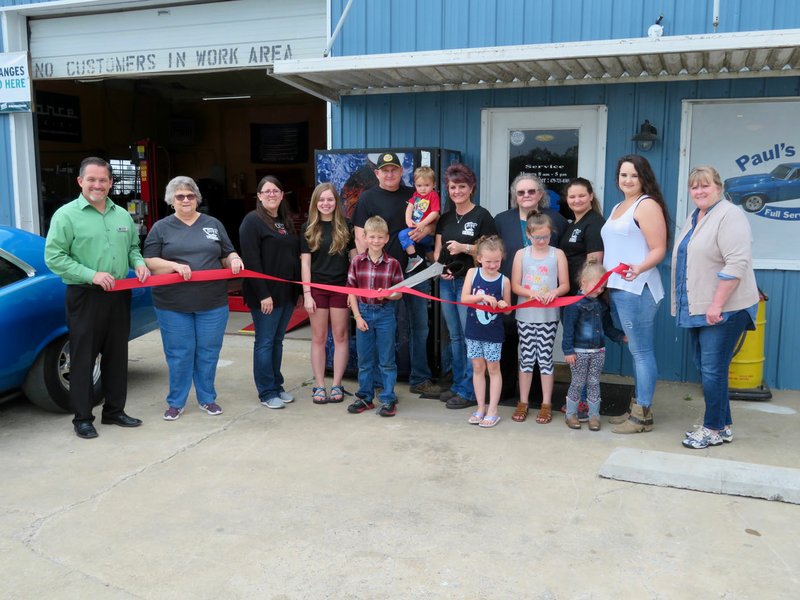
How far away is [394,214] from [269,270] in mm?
1071

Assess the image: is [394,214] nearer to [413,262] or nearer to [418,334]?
[413,262]

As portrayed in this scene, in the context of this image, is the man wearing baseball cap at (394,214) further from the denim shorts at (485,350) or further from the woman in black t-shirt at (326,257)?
the denim shorts at (485,350)

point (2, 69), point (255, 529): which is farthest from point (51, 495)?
point (2, 69)

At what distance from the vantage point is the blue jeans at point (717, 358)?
4742 millimetres

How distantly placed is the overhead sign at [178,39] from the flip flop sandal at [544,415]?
173 inches

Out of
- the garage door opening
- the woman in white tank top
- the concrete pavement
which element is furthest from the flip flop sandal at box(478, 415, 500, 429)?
the garage door opening

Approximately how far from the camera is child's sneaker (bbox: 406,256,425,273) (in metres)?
5.95

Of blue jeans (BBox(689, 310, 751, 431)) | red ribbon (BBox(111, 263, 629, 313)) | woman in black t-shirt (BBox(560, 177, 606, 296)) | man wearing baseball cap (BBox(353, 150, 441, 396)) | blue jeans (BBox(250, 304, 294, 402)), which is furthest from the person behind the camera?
man wearing baseball cap (BBox(353, 150, 441, 396))

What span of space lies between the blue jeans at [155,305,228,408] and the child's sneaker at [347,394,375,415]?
108 centimetres

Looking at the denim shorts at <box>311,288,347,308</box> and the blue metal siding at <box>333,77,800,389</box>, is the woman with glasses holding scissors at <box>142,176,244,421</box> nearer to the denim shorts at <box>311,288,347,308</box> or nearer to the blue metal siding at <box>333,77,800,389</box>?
the denim shorts at <box>311,288,347,308</box>

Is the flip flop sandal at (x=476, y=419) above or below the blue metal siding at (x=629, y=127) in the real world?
below

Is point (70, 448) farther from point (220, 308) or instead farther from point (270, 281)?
point (270, 281)

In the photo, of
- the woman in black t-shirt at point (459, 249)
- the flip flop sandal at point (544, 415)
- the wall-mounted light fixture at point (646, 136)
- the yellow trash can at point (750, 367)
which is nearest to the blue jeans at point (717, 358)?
the flip flop sandal at point (544, 415)

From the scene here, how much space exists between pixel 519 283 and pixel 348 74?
8.03ft
